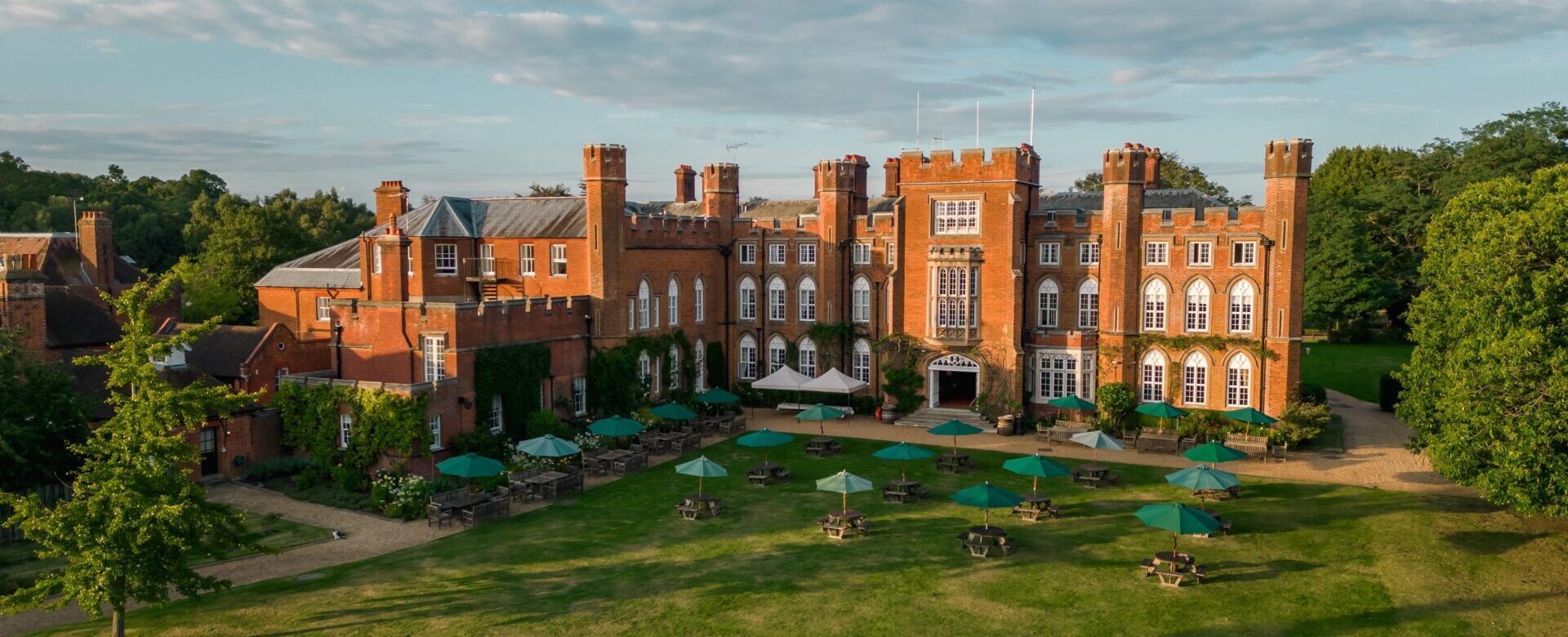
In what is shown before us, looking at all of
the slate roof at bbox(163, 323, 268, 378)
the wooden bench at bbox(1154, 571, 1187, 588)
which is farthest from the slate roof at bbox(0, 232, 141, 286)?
the wooden bench at bbox(1154, 571, 1187, 588)

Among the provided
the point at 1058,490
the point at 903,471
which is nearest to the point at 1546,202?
the point at 1058,490

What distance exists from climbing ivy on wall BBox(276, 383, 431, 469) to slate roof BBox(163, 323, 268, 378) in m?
3.92

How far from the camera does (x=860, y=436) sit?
36.0m

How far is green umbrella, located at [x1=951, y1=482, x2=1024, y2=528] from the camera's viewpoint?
22.0 meters

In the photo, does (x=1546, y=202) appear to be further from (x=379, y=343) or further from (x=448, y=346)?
(x=379, y=343)

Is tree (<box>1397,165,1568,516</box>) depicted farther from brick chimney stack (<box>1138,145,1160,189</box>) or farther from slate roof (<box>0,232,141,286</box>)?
slate roof (<box>0,232,141,286</box>)

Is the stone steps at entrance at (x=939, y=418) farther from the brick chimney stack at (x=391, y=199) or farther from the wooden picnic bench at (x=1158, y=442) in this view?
the brick chimney stack at (x=391, y=199)

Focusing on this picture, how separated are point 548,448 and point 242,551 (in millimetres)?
7596

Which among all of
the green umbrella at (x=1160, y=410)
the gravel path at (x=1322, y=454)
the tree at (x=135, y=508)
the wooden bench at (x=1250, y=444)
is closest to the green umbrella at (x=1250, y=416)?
the wooden bench at (x=1250, y=444)

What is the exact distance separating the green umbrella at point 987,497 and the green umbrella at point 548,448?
35.8ft

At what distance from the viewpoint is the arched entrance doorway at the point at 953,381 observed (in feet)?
129

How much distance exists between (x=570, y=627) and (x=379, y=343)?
16861 mm

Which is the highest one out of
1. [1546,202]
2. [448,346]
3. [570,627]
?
[1546,202]

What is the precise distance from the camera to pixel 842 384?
37.2m
